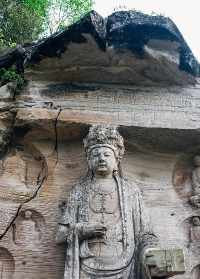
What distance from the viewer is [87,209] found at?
603 cm

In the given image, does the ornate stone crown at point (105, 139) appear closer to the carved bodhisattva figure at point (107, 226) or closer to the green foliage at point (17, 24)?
the carved bodhisattva figure at point (107, 226)

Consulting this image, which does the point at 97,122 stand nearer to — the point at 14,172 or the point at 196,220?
the point at 14,172

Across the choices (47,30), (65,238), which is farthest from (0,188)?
(47,30)

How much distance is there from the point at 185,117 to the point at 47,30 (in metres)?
5.35

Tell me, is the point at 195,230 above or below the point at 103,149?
below


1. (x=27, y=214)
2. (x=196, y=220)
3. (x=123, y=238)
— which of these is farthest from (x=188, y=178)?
(x=27, y=214)

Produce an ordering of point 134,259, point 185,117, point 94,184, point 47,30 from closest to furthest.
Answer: point 134,259
point 94,184
point 185,117
point 47,30

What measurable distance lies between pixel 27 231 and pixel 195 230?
2.07 metres

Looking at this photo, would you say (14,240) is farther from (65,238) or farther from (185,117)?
(185,117)

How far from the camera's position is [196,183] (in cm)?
683

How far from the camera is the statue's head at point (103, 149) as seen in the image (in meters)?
6.20

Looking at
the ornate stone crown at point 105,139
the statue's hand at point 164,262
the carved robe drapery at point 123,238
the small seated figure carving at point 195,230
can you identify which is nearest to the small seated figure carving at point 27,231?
the carved robe drapery at point 123,238

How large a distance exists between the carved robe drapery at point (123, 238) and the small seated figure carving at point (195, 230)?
2.75ft

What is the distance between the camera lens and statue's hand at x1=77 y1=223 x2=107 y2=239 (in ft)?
18.7
